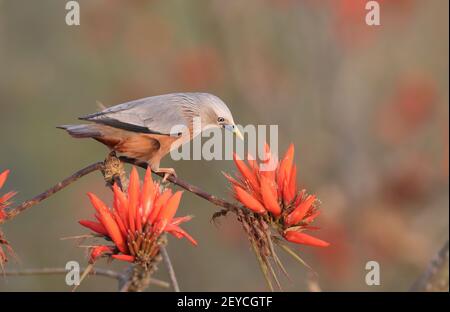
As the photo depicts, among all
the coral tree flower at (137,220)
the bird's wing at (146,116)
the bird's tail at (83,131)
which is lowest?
the coral tree flower at (137,220)

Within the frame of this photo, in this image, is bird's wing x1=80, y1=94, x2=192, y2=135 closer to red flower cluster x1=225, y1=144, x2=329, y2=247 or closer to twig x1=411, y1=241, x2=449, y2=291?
red flower cluster x1=225, y1=144, x2=329, y2=247

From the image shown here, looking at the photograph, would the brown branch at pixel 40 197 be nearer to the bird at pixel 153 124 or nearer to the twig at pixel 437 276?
the bird at pixel 153 124

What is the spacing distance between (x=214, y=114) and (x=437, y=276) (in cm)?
122

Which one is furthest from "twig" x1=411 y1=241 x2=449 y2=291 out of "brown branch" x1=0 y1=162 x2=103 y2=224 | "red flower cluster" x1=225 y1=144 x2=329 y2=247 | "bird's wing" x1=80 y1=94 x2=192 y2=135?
"brown branch" x1=0 y1=162 x2=103 y2=224

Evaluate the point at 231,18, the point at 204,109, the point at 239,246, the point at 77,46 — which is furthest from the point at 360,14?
the point at 204,109

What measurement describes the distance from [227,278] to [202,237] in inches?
18.1

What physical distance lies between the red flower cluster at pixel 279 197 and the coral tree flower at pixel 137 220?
177 mm

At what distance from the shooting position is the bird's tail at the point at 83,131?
1824mm

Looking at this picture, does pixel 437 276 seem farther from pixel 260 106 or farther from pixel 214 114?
pixel 260 106

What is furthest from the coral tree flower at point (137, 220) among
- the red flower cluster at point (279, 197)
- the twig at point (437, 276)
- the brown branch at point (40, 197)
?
the twig at point (437, 276)

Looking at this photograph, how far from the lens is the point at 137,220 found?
160 centimetres

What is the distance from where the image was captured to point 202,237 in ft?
21.0
